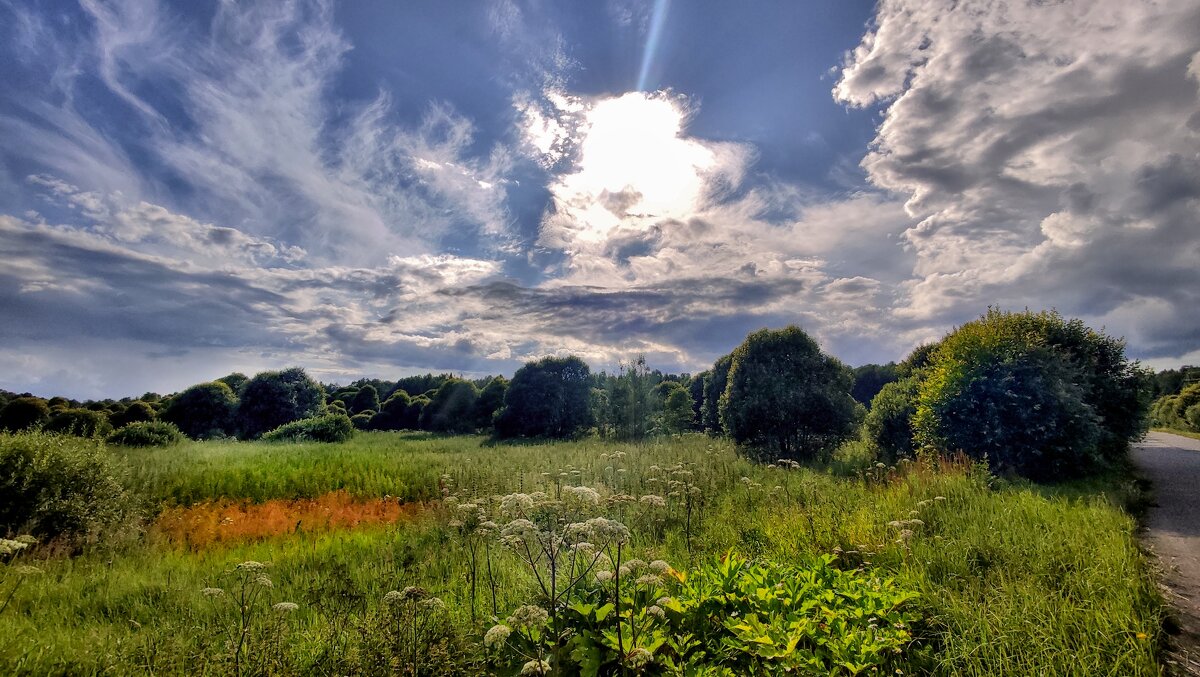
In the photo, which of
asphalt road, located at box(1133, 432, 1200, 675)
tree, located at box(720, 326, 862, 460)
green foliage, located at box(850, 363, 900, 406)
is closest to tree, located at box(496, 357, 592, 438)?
tree, located at box(720, 326, 862, 460)

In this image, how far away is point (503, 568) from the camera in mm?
6039

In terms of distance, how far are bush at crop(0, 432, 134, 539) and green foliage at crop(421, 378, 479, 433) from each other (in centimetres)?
3330

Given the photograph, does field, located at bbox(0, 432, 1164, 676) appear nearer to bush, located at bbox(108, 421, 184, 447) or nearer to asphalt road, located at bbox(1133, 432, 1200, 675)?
asphalt road, located at bbox(1133, 432, 1200, 675)

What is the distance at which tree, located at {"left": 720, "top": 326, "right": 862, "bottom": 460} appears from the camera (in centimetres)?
1658

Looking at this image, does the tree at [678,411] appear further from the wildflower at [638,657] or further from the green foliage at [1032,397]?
the wildflower at [638,657]

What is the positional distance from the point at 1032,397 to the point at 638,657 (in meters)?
12.9

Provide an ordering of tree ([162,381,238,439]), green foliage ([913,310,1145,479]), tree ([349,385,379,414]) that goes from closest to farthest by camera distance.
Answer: green foliage ([913,310,1145,479]), tree ([162,381,238,439]), tree ([349,385,379,414])

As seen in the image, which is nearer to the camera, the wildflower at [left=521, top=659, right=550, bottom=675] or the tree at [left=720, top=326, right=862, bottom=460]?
the wildflower at [left=521, top=659, right=550, bottom=675]

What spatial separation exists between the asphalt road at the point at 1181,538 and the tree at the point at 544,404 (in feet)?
91.3

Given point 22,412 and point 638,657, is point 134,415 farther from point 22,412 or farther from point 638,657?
point 638,657

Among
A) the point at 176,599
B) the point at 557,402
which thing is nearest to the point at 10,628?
the point at 176,599

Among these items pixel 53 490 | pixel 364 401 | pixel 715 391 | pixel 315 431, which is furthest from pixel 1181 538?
pixel 364 401

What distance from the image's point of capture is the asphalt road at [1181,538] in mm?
4205

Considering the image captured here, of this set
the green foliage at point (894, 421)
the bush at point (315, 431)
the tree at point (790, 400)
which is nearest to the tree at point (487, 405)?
the bush at point (315, 431)
